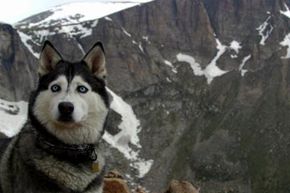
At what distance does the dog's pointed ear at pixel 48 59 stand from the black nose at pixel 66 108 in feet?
4.17

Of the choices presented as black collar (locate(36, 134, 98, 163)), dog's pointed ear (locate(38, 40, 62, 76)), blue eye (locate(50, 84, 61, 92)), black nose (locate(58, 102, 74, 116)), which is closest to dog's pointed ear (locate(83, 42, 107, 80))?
dog's pointed ear (locate(38, 40, 62, 76))

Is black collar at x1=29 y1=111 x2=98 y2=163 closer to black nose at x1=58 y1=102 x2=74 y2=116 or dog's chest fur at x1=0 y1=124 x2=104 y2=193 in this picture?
dog's chest fur at x1=0 y1=124 x2=104 y2=193

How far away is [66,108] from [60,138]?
0.77 metres

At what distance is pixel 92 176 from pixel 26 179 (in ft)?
4.46

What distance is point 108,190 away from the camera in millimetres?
23062

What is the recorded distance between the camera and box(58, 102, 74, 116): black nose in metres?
12.0

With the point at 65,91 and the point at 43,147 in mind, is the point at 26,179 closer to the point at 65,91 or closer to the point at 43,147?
the point at 43,147

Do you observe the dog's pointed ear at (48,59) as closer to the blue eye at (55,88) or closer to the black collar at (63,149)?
the blue eye at (55,88)

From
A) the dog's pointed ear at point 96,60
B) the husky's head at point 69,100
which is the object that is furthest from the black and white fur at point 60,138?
the dog's pointed ear at point 96,60

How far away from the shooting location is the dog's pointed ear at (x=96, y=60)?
13164 mm

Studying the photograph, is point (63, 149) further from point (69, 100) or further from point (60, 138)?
point (69, 100)

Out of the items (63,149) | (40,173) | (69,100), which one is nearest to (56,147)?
(63,149)

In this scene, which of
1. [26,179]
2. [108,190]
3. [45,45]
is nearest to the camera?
[26,179]

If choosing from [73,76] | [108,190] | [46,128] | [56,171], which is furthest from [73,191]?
[108,190]
